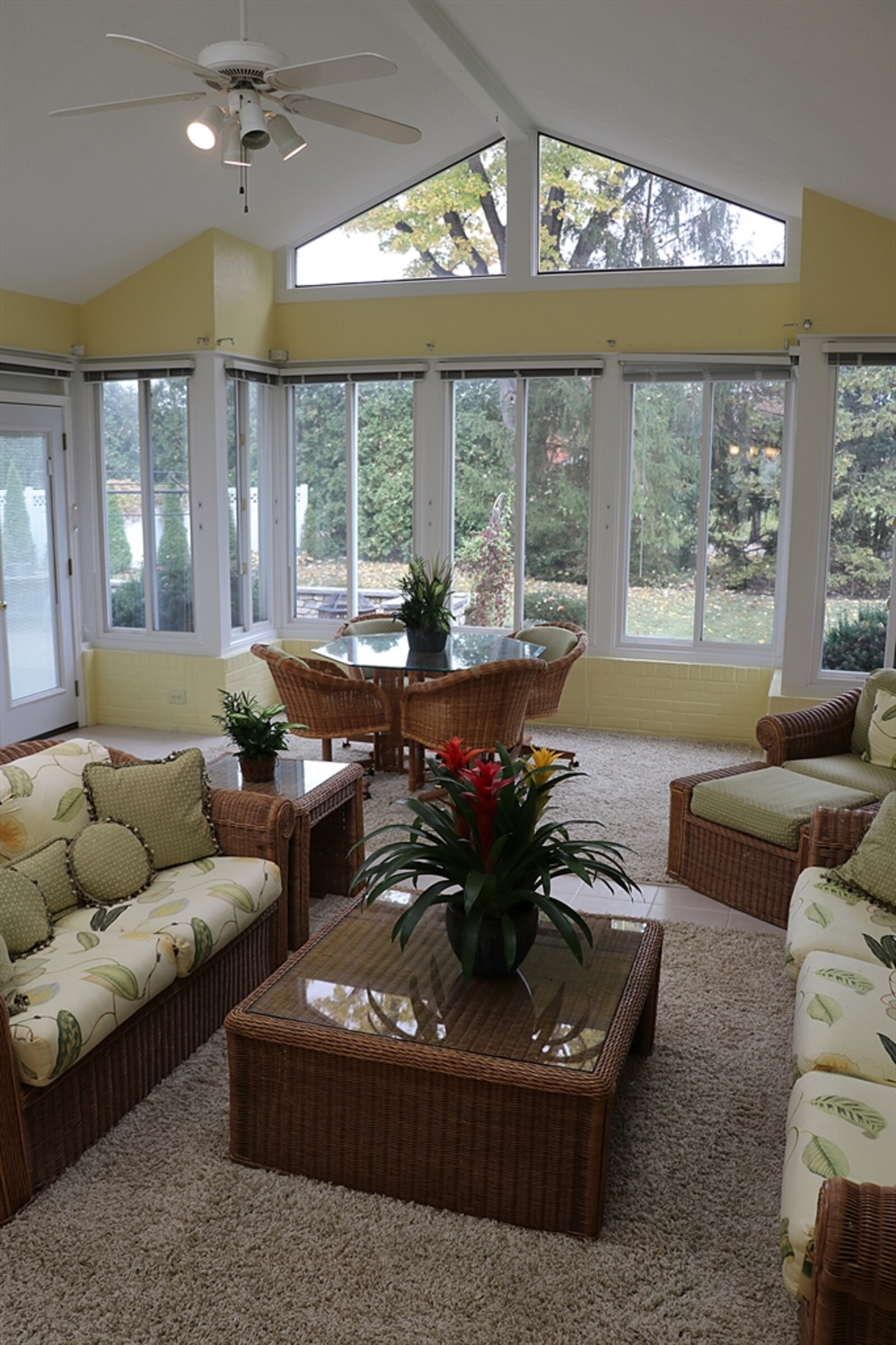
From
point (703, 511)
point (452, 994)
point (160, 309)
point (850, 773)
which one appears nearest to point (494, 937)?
point (452, 994)

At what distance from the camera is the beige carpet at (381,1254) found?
223cm

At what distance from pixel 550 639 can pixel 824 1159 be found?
4470 millimetres

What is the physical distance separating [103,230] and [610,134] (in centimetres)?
288

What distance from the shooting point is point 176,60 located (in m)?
3.19

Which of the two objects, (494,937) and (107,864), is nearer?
(494,937)

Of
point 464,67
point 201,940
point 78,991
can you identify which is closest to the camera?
point 78,991

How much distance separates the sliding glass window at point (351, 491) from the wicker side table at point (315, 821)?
3.43 metres

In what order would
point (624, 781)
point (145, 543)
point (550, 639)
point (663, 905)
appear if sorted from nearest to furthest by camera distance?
1. point (663, 905)
2. point (624, 781)
3. point (550, 639)
4. point (145, 543)

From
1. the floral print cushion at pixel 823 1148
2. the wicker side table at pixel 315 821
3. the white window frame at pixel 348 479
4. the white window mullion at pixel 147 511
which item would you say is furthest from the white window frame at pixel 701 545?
the floral print cushion at pixel 823 1148

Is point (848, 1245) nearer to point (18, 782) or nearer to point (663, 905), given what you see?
point (18, 782)

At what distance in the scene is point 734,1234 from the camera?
97.7 inches

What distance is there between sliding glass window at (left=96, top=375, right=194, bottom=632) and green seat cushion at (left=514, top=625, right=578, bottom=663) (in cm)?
221

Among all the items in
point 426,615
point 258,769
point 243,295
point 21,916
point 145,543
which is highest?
A: point 243,295

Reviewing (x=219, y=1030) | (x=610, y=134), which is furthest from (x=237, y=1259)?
(x=610, y=134)
